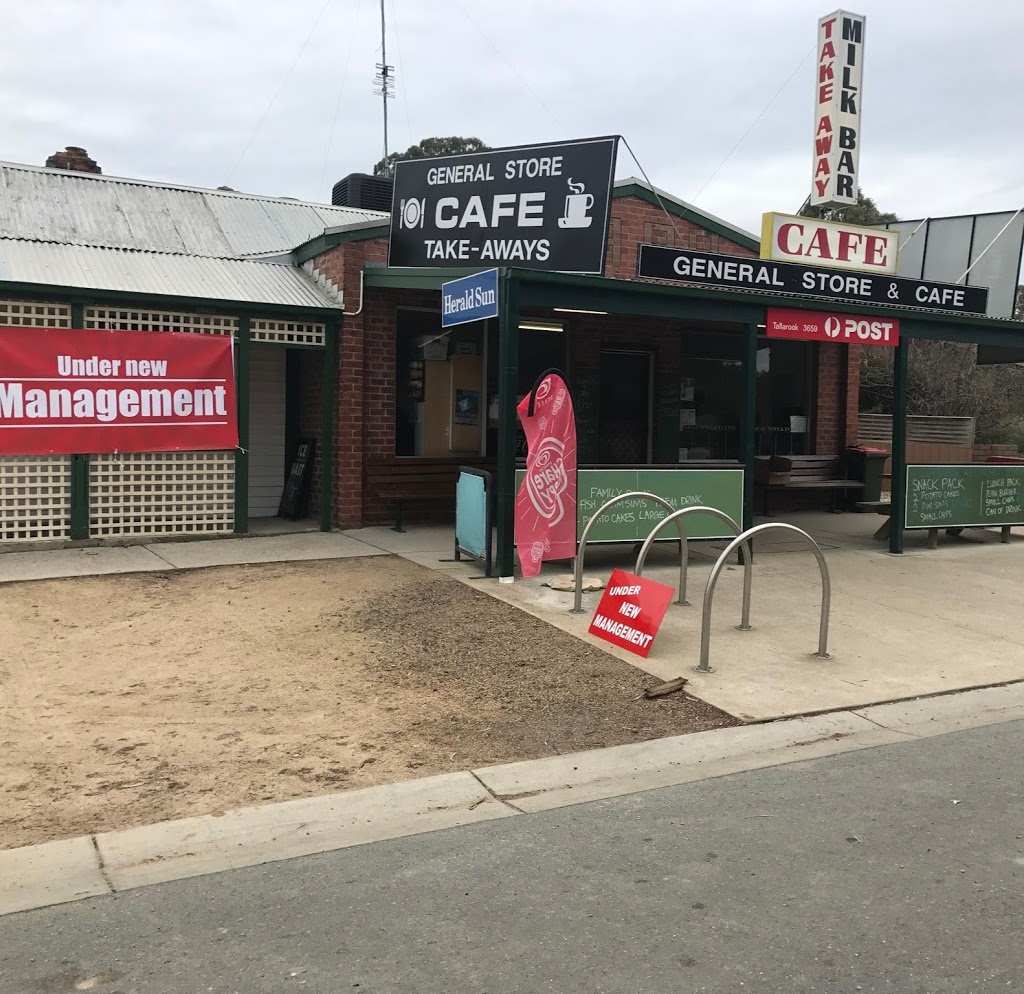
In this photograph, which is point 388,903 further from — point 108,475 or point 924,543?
point 924,543

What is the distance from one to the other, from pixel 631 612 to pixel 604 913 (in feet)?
Answer: 12.0

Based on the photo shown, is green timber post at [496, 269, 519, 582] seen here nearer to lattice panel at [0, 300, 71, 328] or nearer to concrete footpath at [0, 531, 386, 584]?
concrete footpath at [0, 531, 386, 584]

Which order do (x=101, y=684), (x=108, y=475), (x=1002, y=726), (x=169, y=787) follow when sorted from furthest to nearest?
(x=108, y=475), (x=101, y=684), (x=1002, y=726), (x=169, y=787)

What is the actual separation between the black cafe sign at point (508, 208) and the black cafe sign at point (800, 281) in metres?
0.83

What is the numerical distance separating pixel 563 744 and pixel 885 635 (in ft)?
11.7

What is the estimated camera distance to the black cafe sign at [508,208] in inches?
420

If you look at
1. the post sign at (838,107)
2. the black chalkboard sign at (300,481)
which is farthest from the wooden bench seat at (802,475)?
the black chalkboard sign at (300,481)

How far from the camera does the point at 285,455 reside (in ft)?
42.8

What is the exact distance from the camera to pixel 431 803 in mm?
4434

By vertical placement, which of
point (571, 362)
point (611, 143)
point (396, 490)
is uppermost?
point (611, 143)

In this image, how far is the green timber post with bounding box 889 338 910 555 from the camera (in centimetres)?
1136

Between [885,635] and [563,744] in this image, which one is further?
[885,635]

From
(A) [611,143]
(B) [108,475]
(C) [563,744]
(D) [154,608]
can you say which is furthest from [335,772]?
(A) [611,143]

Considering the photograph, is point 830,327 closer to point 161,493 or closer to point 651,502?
point 651,502
